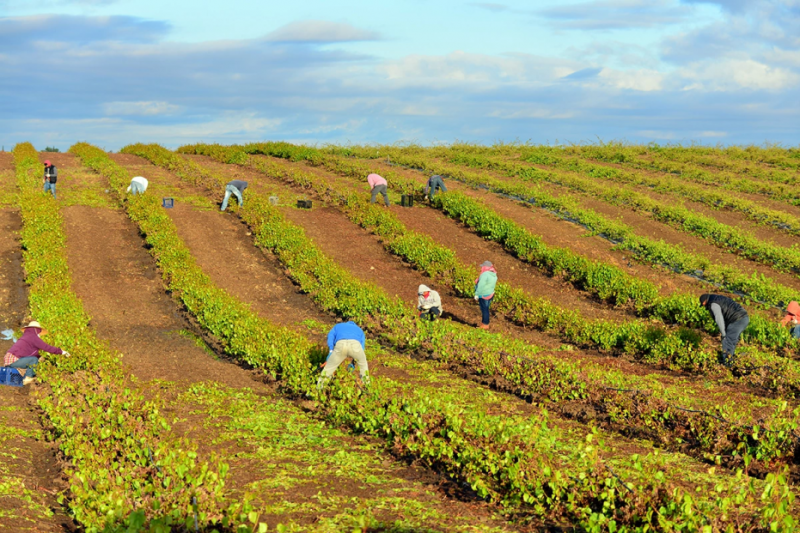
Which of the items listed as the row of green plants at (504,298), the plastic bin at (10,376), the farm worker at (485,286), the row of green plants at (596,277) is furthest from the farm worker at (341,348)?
the row of green plants at (596,277)

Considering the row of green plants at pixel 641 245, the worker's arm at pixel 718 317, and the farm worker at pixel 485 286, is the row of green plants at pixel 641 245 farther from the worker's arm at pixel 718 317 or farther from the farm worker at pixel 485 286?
the farm worker at pixel 485 286

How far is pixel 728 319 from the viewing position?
12.8 meters

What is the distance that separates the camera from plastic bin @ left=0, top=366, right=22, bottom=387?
11.0 metres

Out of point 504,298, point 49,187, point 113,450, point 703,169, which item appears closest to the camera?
point 113,450

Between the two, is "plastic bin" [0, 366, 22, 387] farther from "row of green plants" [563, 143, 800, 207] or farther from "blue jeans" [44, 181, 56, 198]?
"row of green plants" [563, 143, 800, 207]

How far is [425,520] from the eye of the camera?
6598 mm

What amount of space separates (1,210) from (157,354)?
47.8 ft

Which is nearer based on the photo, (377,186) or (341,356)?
(341,356)

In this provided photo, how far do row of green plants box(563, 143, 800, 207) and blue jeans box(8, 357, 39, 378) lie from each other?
27.5m

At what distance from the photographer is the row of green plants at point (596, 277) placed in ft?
48.2

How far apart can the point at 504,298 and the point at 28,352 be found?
1083 centimetres

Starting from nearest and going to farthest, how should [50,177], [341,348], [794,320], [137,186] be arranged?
[341,348] → [794,320] → [50,177] → [137,186]

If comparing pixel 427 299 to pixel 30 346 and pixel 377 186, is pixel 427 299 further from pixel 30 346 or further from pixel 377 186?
pixel 377 186

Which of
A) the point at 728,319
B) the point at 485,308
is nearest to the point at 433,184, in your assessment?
the point at 485,308
